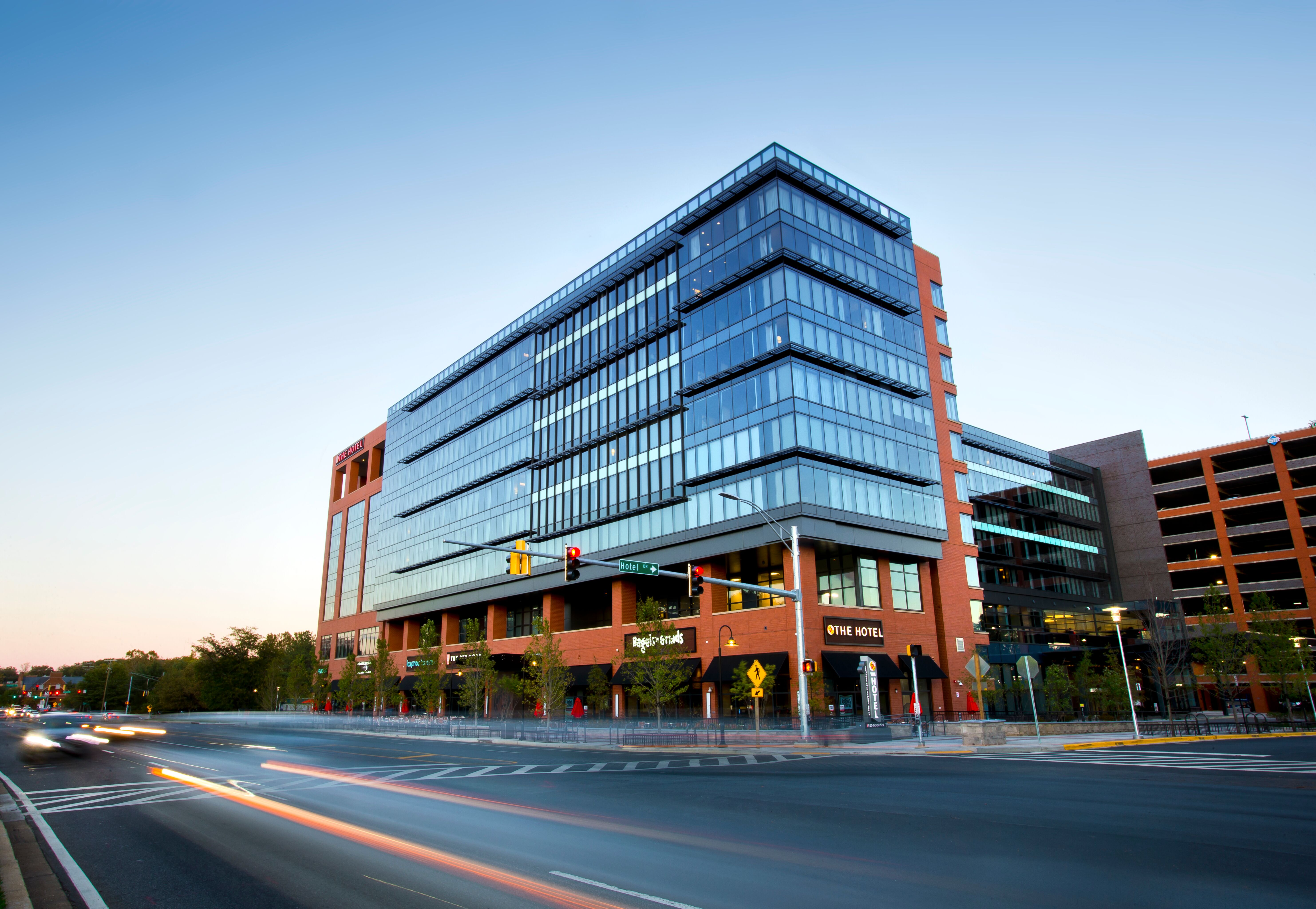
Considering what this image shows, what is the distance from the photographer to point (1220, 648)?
5462 cm

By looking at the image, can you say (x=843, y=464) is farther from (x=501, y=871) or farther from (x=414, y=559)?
(x=414, y=559)

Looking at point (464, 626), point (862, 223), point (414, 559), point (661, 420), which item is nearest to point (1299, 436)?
point (862, 223)

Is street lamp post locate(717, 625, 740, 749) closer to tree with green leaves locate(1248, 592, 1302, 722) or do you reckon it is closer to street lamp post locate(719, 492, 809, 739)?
street lamp post locate(719, 492, 809, 739)

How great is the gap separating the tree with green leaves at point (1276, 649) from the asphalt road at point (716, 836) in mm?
37707

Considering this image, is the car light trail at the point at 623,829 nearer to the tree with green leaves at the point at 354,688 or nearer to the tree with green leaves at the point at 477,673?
the tree with green leaves at the point at 477,673

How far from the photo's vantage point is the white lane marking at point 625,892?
25.3 feet

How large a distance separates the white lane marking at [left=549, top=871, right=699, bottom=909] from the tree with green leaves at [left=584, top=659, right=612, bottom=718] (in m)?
50.8

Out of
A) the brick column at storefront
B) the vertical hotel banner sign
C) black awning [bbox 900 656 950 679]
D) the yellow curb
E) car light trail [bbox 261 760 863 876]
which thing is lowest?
the yellow curb

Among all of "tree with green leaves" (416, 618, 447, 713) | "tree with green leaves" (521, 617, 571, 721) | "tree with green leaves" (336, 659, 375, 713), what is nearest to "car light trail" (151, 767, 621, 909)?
"tree with green leaves" (521, 617, 571, 721)

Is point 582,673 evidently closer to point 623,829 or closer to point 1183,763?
point 1183,763

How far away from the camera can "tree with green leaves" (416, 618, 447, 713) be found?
71562mm

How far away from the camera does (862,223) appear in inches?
2339

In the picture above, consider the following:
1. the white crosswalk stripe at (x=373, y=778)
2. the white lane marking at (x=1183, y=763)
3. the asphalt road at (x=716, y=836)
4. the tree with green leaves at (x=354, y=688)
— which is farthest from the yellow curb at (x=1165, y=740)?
the tree with green leaves at (x=354, y=688)

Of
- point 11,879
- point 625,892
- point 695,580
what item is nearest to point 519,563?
point 695,580
